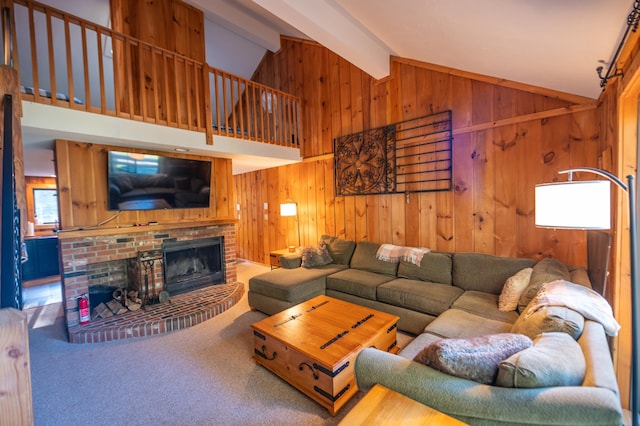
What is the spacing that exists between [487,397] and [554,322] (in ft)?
1.96

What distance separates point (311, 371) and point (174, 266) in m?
2.82

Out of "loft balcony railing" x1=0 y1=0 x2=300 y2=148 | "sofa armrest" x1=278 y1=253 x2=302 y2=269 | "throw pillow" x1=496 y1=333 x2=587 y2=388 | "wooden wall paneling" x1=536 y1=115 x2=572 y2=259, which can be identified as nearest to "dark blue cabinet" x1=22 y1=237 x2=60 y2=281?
"loft balcony railing" x1=0 y1=0 x2=300 y2=148

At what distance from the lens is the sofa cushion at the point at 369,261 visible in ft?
11.1

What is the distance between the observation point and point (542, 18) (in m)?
1.49

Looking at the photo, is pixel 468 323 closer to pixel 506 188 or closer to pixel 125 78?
pixel 506 188

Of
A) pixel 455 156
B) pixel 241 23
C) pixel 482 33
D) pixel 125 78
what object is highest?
pixel 241 23

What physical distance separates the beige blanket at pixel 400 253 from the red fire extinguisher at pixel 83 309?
3.37 metres

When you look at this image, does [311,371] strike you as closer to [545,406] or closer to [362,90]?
[545,406]

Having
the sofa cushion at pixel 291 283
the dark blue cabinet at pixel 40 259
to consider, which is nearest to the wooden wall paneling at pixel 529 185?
the sofa cushion at pixel 291 283

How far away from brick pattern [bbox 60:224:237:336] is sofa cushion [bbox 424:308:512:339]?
328 cm

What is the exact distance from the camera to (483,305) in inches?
93.9

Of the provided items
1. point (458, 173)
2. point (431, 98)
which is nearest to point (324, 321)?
point (458, 173)

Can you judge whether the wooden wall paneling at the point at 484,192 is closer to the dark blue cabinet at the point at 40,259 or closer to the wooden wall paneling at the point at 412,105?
the wooden wall paneling at the point at 412,105

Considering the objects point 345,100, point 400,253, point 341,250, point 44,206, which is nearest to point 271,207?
point 341,250
